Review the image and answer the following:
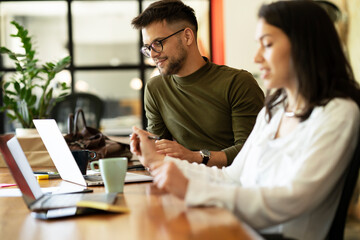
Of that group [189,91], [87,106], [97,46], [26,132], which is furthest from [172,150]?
[97,46]

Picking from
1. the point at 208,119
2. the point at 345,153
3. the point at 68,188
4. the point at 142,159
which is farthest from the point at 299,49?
the point at 208,119

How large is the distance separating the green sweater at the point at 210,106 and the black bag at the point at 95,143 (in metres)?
0.21

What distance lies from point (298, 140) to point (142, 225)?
478 millimetres

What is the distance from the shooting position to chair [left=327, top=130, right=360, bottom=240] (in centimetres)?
111

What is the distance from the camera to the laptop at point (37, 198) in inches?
44.2

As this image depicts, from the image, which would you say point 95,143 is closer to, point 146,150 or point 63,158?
point 63,158

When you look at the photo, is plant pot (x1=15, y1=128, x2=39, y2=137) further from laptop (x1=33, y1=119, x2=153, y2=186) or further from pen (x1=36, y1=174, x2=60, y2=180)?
laptop (x1=33, y1=119, x2=153, y2=186)

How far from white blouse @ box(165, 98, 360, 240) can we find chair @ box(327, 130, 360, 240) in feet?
0.07

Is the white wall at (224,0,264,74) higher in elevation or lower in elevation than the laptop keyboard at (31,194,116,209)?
higher

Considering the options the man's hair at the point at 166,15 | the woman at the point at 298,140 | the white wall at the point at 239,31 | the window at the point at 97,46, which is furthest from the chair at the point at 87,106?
the woman at the point at 298,140

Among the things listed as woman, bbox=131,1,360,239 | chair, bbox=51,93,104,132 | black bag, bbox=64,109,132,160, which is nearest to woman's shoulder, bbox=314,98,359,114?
woman, bbox=131,1,360,239

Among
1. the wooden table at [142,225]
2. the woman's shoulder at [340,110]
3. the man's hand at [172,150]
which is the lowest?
the man's hand at [172,150]

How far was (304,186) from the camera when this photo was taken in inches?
43.2

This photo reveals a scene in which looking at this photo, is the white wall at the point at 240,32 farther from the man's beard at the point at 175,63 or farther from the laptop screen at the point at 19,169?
the laptop screen at the point at 19,169
